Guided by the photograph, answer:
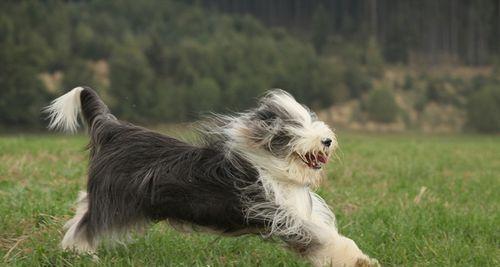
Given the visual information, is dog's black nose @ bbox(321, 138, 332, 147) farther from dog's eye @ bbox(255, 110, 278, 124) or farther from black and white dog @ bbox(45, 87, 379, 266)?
dog's eye @ bbox(255, 110, 278, 124)

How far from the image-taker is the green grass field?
16.5ft

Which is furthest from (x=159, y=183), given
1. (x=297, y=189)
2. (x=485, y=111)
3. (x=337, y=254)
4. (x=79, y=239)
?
(x=485, y=111)

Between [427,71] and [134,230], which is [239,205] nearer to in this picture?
[134,230]

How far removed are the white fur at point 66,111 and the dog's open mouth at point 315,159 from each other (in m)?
1.75

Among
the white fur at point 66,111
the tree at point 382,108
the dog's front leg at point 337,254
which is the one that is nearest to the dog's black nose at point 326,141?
the dog's front leg at point 337,254

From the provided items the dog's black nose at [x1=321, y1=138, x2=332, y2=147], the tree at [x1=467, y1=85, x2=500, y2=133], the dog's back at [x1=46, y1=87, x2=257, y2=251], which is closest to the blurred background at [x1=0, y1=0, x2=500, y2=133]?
the tree at [x1=467, y1=85, x2=500, y2=133]

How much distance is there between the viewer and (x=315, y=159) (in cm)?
452

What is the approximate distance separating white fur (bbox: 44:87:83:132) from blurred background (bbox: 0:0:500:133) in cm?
3643

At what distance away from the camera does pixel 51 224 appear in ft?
19.1

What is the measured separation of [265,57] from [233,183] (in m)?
58.9

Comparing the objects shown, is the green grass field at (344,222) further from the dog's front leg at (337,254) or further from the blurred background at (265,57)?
the blurred background at (265,57)

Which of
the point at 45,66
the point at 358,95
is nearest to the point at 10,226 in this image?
the point at 45,66

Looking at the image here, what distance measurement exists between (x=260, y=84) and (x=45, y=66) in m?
16.3

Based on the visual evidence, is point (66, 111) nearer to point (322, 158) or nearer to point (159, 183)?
point (159, 183)
